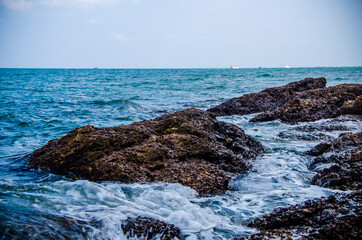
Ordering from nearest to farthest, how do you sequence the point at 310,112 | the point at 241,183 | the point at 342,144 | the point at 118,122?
the point at 241,183, the point at 342,144, the point at 310,112, the point at 118,122

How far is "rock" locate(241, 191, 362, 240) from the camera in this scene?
7.03ft

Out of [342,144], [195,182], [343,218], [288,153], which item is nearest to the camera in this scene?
[343,218]

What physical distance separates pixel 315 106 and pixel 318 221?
685 centimetres

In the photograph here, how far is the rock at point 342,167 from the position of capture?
3.54m

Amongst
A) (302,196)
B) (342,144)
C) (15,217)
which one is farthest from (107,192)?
(342,144)

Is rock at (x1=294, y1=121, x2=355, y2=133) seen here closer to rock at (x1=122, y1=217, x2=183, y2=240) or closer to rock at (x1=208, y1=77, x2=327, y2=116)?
rock at (x1=208, y1=77, x2=327, y2=116)

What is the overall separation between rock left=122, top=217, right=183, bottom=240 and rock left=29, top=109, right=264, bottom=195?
3.23 ft

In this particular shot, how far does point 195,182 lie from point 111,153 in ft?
4.44

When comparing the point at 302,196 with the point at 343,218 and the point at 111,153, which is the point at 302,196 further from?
the point at 111,153

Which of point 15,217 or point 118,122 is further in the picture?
point 118,122

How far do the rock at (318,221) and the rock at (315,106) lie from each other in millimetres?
5886

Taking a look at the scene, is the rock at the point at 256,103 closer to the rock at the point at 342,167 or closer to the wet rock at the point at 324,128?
the wet rock at the point at 324,128

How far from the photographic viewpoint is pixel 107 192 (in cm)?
356

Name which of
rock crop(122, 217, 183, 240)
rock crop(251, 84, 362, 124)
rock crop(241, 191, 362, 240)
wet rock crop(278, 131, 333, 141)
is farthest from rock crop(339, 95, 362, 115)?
rock crop(122, 217, 183, 240)
